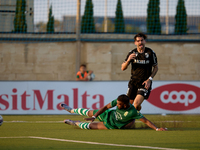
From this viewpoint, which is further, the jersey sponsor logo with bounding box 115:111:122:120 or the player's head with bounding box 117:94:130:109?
the jersey sponsor logo with bounding box 115:111:122:120

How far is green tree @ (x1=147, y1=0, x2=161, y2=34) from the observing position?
52.7ft

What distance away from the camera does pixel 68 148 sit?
4.69m

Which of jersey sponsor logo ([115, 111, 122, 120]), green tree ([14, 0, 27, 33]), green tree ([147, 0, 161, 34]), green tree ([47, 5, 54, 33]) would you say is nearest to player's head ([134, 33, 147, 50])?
jersey sponsor logo ([115, 111, 122, 120])

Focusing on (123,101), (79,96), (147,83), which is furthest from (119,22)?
(123,101)

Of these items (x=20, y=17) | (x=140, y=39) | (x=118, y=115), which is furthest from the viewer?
(x=20, y=17)

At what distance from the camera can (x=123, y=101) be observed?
6.59 metres

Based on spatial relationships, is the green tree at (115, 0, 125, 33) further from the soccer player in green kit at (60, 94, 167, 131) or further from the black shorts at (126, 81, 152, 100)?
the soccer player in green kit at (60, 94, 167, 131)

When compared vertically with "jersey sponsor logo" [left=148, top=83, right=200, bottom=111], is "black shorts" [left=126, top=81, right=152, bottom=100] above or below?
above

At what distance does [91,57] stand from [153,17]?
128 inches

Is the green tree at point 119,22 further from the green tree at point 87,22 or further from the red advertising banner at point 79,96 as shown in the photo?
the red advertising banner at point 79,96

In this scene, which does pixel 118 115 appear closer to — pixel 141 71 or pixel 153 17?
pixel 141 71

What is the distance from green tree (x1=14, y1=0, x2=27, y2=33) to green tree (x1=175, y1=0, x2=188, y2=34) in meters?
6.42

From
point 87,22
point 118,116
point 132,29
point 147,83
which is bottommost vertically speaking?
point 118,116

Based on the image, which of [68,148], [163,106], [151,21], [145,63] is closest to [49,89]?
[163,106]
